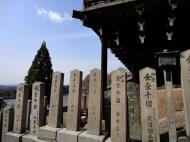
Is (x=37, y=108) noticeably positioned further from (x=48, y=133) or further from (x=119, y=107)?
(x=119, y=107)

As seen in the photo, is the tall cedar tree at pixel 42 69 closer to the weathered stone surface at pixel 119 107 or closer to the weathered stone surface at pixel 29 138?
the weathered stone surface at pixel 29 138

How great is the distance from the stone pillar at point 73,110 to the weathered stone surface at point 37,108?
0.76m

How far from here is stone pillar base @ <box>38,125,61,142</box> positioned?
15.7ft

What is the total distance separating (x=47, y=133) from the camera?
487cm

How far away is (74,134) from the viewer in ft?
14.6

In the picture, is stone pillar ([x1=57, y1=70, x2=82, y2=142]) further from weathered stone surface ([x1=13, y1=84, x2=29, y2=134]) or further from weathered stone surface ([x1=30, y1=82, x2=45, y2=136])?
weathered stone surface ([x1=13, y1=84, x2=29, y2=134])

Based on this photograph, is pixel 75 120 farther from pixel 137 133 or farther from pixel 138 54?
pixel 138 54

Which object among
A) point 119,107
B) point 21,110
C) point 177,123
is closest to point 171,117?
point 119,107

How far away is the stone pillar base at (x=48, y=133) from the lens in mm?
4773

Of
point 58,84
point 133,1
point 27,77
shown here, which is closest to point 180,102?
point 133,1

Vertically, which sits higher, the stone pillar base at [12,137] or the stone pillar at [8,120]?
the stone pillar at [8,120]

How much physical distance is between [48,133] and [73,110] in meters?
0.80

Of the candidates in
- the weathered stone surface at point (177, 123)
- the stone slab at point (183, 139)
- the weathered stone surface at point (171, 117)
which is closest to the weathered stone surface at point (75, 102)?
the weathered stone surface at point (171, 117)

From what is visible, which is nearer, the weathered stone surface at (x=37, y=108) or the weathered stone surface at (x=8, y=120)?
the weathered stone surface at (x=37, y=108)
